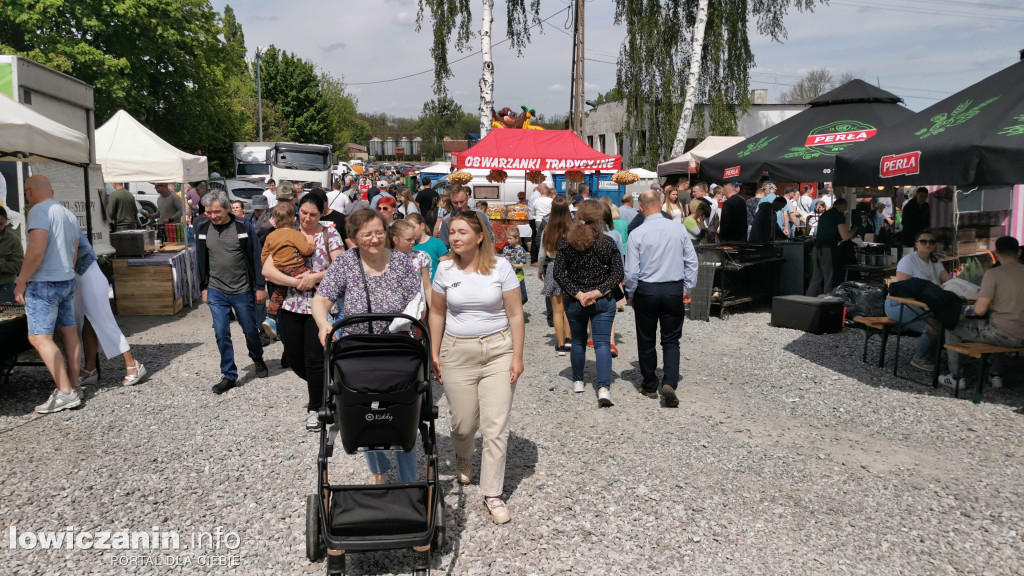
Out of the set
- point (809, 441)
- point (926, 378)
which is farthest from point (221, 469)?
point (926, 378)

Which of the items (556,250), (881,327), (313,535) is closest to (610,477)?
(313,535)

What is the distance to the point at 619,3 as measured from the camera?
2234 centimetres

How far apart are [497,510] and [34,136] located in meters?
5.07

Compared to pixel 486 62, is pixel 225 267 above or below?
below

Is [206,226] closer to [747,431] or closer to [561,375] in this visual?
[561,375]

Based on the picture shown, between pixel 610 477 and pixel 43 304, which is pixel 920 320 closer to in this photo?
pixel 610 477

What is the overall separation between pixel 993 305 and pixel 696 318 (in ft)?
14.1

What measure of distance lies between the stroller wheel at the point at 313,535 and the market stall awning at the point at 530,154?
35.1 feet

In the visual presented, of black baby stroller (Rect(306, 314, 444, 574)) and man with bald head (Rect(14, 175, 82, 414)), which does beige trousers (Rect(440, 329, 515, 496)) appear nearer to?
black baby stroller (Rect(306, 314, 444, 574))

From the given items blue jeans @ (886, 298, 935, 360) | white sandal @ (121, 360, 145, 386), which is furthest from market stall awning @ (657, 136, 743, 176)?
white sandal @ (121, 360, 145, 386)

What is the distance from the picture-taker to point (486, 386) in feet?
13.2

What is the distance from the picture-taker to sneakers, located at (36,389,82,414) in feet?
19.8

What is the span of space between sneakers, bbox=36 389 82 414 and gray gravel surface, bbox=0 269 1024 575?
110mm

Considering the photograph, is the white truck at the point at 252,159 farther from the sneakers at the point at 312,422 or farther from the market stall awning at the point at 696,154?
the sneakers at the point at 312,422
